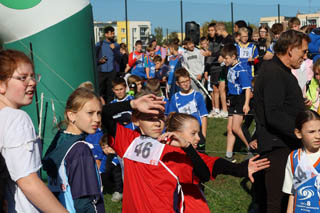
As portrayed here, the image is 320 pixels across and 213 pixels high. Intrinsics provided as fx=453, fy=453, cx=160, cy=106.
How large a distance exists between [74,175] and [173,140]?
2.43 ft

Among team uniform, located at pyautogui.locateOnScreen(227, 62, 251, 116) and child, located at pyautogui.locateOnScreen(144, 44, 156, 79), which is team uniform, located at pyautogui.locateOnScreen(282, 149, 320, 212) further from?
child, located at pyautogui.locateOnScreen(144, 44, 156, 79)

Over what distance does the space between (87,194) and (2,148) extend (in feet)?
3.61

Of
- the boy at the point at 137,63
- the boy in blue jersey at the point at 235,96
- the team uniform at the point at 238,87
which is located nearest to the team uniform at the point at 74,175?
the boy in blue jersey at the point at 235,96

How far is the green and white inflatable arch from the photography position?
21.8 ft

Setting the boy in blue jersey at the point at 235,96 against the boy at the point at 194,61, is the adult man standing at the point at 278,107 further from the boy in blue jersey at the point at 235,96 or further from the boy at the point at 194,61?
the boy at the point at 194,61

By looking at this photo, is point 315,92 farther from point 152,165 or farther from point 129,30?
point 129,30

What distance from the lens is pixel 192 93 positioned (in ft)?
23.2

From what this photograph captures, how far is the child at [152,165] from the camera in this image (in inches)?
124

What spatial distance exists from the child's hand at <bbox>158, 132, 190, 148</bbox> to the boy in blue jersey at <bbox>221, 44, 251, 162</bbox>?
4809 millimetres

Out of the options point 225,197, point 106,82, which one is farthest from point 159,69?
point 225,197

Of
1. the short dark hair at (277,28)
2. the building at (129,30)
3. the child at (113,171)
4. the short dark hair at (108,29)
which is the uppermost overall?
the building at (129,30)

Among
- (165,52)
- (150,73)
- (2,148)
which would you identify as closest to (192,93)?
(2,148)

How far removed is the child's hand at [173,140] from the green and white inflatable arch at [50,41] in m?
4.03

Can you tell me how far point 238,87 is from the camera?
8.21 meters
